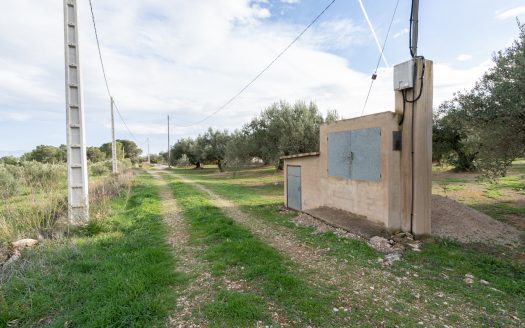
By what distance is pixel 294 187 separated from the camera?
32.9ft

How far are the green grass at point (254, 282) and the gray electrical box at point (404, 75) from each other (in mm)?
4578

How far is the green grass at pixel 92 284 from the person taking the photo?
3283mm

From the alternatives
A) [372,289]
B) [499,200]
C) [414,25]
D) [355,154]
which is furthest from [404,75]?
[499,200]

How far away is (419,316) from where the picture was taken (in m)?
3.17

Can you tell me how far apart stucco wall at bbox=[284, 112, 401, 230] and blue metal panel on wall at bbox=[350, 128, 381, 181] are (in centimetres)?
12

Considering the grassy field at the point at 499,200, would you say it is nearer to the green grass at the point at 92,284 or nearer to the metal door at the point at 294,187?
the metal door at the point at 294,187

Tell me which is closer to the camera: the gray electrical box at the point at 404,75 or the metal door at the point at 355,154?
the gray electrical box at the point at 404,75

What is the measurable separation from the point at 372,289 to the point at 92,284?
4173mm

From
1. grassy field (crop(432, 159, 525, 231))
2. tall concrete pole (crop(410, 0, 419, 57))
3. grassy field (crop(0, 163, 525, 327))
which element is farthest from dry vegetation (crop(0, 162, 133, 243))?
grassy field (crop(432, 159, 525, 231))

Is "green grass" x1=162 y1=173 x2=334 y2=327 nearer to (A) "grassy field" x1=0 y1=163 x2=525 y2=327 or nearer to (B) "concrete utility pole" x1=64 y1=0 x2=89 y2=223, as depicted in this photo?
(A) "grassy field" x1=0 y1=163 x2=525 y2=327

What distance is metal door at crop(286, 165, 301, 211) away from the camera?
978cm

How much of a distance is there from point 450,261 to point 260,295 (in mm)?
3569

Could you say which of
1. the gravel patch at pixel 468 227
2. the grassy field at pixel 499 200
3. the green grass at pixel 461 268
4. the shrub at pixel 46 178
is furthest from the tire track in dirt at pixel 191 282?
the grassy field at pixel 499 200

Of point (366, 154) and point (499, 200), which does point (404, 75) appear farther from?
point (499, 200)
